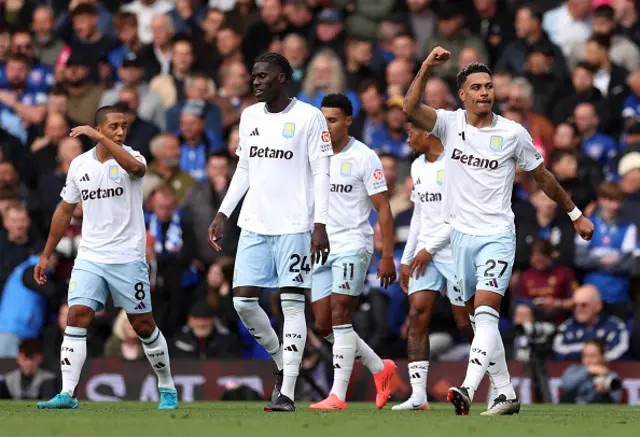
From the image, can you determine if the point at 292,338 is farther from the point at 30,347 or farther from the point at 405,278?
the point at 30,347

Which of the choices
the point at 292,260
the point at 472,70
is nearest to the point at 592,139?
the point at 472,70

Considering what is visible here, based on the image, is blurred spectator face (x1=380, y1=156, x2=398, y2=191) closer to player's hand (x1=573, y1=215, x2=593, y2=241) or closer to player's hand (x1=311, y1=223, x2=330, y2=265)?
player's hand (x1=311, y1=223, x2=330, y2=265)

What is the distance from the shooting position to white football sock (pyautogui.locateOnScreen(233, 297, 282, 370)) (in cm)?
1233

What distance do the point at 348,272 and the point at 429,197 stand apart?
109cm

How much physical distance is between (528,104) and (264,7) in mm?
4503

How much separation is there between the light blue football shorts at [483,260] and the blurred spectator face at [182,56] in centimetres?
986

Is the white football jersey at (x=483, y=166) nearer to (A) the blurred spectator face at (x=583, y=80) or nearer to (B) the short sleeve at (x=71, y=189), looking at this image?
(B) the short sleeve at (x=71, y=189)

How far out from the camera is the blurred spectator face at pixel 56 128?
20188 millimetres

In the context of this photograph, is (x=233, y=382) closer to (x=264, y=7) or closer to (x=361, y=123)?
(x=361, y=123)

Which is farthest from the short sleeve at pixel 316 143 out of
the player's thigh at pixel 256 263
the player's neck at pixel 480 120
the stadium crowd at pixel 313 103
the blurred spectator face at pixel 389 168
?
the blurred spectator face at pixel 389 168

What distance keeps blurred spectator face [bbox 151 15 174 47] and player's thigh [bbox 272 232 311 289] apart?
32.3 ft

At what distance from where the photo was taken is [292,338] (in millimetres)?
12211

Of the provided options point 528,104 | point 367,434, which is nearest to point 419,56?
point 528,104

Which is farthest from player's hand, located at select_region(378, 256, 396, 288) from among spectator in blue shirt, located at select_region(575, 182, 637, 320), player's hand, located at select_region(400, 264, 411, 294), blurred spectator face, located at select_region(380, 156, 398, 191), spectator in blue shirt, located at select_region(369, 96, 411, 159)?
spectator in blue shirt, located at select_region(369, 96, 411, 159)
